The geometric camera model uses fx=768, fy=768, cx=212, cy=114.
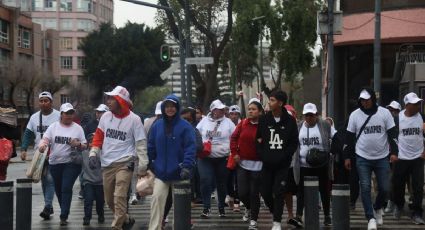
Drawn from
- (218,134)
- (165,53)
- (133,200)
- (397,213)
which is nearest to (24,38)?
(165,53)

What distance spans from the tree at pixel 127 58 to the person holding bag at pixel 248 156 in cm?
6059

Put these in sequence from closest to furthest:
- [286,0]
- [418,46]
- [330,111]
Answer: [330,111], [418,46], [286,0]

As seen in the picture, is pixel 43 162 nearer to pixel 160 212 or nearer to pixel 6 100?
pixel 160 212

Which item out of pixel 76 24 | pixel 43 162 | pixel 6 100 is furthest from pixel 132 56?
pixel 43 162

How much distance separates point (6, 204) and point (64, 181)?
3250 mm

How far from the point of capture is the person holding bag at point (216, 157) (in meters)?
12.8

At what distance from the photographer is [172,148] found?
9.41 metres

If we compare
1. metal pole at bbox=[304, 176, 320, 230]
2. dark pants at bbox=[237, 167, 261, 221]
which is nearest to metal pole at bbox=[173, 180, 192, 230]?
metal pole at bbox=[304, 176, 320, 230]

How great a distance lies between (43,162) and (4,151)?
1.99m

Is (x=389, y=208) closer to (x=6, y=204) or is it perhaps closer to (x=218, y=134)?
(x=218, y=134)

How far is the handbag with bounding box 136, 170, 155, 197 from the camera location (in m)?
9.58

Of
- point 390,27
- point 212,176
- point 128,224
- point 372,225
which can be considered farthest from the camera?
point 390,27

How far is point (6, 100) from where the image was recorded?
66.0 metres

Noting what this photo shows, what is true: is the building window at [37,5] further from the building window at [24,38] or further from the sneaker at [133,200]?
the sneaker at [133,200]
